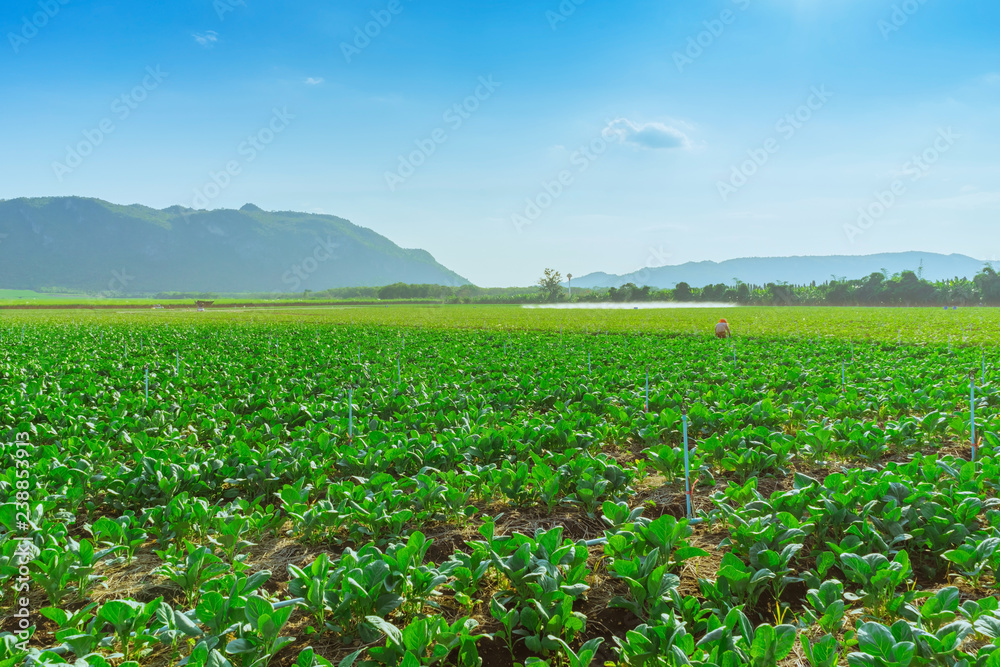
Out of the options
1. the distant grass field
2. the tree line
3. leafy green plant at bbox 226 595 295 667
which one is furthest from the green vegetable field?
the tree line

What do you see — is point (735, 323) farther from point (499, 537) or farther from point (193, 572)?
point (193, 572)

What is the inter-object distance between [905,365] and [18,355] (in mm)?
25343

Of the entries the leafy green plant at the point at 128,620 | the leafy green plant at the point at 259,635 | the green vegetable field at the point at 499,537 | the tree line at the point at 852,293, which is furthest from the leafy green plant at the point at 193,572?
the tree line at the point at 852,293

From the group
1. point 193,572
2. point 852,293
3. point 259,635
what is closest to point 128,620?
point 193,572

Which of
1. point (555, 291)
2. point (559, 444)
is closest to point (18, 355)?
point (559, 444)

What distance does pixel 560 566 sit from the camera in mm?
3613

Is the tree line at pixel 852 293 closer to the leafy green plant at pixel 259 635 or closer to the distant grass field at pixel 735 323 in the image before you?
the distant grass field at pixel 735 323

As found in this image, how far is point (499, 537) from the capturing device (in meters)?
3.77

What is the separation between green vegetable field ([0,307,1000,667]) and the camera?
2918 millimetres

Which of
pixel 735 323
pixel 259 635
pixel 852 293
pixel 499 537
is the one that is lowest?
pixel 259 635

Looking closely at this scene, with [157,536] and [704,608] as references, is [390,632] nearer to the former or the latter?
[704,608]

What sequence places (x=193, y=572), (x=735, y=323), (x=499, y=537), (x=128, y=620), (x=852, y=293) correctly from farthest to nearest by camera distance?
(x=852, y=293) < (x=735, y=323) < (x=499, y=537) < (x=193, y=572) < (x=128, y=620)

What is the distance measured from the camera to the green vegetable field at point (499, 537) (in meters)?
2.92

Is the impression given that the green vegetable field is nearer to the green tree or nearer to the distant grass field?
the distant grass field
